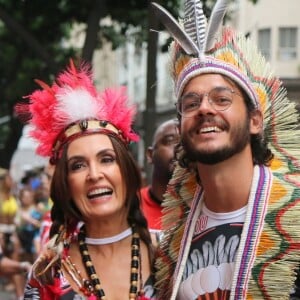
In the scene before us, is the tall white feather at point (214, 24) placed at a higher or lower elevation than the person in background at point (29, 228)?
higher

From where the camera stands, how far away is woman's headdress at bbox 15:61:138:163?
3.07 meters

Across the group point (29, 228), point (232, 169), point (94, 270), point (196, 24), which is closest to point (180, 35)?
point (196, 24)

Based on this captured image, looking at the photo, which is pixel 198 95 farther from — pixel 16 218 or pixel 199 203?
pixel 16 218

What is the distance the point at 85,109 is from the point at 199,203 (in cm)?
64

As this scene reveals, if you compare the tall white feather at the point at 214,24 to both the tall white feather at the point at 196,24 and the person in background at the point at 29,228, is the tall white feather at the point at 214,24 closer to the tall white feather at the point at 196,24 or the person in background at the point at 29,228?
the tall white feather at the point at 196,24

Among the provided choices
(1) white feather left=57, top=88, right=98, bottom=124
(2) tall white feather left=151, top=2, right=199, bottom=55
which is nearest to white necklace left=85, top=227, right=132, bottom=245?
(1) white feather left=57, top=88, right=98, bottom=124

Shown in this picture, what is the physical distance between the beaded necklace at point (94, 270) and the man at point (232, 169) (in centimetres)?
12

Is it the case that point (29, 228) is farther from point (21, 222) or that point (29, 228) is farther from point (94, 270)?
point (94, 270)

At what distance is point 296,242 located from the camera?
2.54 m

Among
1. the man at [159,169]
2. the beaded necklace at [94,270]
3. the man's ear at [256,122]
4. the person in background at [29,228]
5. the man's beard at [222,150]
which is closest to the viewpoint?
the man's beard at [222,150]

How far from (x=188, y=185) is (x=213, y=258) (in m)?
0.39

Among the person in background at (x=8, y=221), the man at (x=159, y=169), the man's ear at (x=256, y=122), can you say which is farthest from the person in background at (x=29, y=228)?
the man's ear at (x=256, y=122)

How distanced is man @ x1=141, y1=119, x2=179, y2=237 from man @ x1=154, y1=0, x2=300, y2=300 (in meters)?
1.55

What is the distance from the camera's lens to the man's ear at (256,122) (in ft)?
8.82
